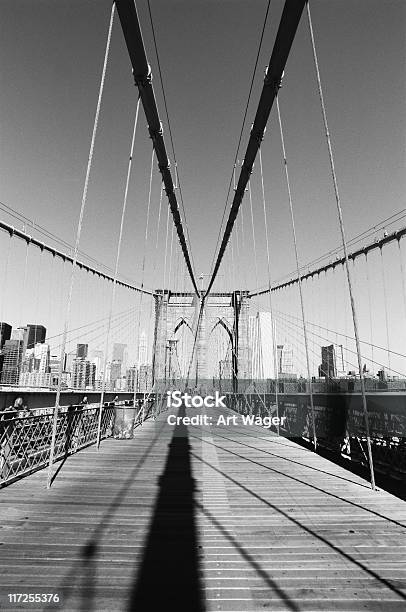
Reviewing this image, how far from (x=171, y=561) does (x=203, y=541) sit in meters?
0.41

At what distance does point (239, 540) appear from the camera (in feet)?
8.87

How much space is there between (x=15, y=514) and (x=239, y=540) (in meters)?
2.01

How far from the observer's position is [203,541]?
8.77 feet

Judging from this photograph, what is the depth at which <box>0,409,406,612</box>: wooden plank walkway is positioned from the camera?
1963mm

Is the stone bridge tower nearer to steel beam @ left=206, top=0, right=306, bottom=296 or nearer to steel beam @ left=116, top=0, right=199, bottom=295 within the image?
steel beam @ left=116, top=0, right=199, bottom=295

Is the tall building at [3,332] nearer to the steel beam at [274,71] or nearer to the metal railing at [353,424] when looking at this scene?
the steel beam at [274,71]

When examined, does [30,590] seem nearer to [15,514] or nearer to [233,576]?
[233,576]

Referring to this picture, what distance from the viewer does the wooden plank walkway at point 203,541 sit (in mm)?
1963

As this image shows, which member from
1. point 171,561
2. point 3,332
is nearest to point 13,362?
point 3,332

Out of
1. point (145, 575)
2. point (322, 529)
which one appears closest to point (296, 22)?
point (322, 529)

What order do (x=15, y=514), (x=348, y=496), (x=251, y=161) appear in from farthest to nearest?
(x=251, y=161) → (x=348, y=496) → (x=15, y=514)

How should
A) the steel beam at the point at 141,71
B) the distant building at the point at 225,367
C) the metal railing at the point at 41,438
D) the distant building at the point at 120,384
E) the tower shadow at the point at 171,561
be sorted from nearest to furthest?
the tower shadow at the point at 171,561, the metal railing at the point at 41,438, the steel beam at the point at 141,71, the distant building at the point at 225,367, the distant building at the point at 120,384

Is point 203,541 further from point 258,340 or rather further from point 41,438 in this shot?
point 258,340

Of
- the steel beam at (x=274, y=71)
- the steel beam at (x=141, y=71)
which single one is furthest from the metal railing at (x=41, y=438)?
the steel beam at (x=274, y=71)
